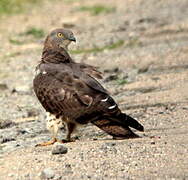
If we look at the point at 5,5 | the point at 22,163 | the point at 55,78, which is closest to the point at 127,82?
the point at 55,78

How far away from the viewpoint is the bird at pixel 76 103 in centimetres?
869

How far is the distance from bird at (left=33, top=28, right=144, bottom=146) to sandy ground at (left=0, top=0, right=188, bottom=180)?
0.61 ft

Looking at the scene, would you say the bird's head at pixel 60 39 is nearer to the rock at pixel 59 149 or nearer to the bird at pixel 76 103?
the bird at pixel 76 103

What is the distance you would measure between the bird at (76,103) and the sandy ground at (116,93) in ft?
0.61

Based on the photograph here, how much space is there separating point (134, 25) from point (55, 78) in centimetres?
1230

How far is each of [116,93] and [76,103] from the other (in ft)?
11.9

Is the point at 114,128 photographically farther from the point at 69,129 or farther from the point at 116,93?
the point at 116,93

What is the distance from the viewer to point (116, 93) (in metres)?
12.4

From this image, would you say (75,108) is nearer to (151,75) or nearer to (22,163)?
(22,163)

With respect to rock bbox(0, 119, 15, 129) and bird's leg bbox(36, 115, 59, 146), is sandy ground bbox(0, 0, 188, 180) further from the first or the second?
bird's leg bbox(36, 115, 59, 146)

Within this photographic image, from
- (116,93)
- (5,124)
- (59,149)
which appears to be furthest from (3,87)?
(59,149)

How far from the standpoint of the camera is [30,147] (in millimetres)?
8883

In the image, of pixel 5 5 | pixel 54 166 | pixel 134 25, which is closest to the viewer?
pixel 54 166

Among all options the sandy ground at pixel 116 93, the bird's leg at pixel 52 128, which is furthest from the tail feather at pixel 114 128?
the bird's leg at pixel 52 128
